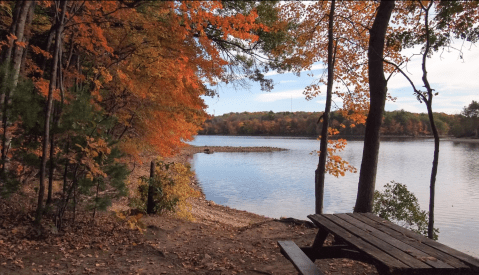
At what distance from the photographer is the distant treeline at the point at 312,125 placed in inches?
3302

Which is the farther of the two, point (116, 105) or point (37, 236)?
point (116, 105)

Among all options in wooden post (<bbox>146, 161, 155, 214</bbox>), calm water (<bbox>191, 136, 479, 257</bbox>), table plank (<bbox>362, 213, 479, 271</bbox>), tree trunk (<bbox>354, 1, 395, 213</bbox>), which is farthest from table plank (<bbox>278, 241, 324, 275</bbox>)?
calm water (<bbox>191, 136, 479, 257</bbox>)

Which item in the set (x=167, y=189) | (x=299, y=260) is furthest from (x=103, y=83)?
(x=299, y=260)

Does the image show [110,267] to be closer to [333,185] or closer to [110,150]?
[110,150]

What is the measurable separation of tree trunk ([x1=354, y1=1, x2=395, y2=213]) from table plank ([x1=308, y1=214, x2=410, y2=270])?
8.38 ft

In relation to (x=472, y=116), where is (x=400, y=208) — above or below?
below

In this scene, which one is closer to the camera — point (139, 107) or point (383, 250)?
point (383, 250)

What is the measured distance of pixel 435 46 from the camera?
21.0 ft

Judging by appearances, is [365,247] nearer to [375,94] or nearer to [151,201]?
[375,94]

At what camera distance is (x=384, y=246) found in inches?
112

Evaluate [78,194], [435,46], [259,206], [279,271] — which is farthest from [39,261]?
[259,206]

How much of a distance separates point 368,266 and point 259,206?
12431mm

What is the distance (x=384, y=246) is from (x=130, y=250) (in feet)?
12.1

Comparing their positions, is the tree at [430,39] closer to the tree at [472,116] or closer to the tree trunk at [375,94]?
the tree trunk at [375,94]
